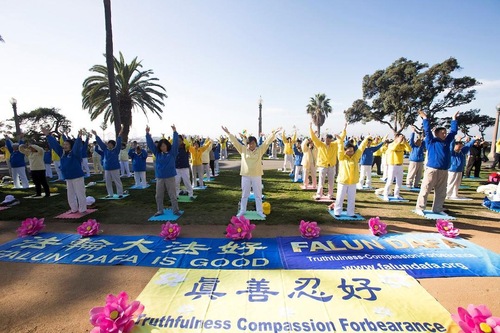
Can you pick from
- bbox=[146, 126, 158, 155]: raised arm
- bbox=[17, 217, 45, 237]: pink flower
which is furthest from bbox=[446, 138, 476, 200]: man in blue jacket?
→ bbox=[17, 217, 45, 237]: pink flower

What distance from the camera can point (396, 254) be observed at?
4512 mm

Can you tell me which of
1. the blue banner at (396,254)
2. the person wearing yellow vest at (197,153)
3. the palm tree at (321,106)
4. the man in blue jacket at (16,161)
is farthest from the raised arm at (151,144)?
the palm tree at (321,106)

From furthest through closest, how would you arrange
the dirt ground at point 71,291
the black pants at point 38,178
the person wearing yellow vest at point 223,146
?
the person wearing yellow vest at point 223,146, the black pants at point 38,178, the dirt ground at point 71,291

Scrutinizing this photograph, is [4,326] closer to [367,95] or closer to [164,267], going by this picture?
[164,267]

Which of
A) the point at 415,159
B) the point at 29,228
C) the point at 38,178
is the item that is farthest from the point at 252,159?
the point at 38,178

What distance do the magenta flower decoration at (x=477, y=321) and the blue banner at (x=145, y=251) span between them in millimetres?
2310

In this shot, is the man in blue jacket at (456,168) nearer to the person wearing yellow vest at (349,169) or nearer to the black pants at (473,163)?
the person wearing yellow vest at (349,169)

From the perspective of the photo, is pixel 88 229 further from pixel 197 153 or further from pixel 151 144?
pixel 197 153

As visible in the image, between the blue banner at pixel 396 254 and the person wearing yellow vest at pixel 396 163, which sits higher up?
the person wearing yellow vest at pixel 396 163

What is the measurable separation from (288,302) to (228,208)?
15.6ft

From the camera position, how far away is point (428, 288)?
11.5ft

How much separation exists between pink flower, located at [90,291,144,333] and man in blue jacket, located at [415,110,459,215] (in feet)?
23.2

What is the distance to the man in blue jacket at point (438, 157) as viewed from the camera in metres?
6.41

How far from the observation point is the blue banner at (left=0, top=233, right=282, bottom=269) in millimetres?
4309
